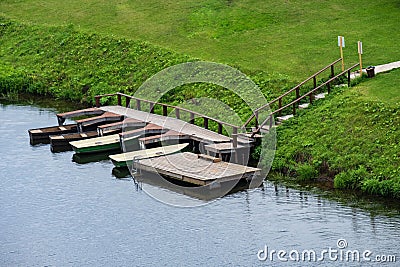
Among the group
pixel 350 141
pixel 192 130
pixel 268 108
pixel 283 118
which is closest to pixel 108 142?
pixel 192 130

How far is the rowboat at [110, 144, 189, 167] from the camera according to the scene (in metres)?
42.8

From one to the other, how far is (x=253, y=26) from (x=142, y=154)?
66.1 ft

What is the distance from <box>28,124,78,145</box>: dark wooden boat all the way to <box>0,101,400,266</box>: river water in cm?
747

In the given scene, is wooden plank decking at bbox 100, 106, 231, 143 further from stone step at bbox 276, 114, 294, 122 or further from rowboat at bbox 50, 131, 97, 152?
rowboat at bbox 50, 131, 97, 152

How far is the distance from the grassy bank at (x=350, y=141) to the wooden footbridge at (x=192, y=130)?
5.12 ft

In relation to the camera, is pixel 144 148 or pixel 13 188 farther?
pixel 144 148

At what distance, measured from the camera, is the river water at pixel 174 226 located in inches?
1224

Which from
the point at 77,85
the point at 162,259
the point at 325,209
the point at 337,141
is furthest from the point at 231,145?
the point at 77,85

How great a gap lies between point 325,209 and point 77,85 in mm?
29180

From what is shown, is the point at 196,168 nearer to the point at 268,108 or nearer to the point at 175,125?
the point at 268,108

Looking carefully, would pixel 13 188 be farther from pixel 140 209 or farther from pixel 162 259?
pixel 162 259

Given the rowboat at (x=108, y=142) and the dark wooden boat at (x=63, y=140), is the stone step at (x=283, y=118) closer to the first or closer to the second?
the rowboat at (x=108, y=142)

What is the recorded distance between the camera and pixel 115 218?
116 feet

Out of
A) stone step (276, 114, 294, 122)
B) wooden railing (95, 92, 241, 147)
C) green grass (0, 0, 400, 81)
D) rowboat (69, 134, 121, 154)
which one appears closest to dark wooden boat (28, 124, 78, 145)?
rowboat (69, 134, 121, 154)
